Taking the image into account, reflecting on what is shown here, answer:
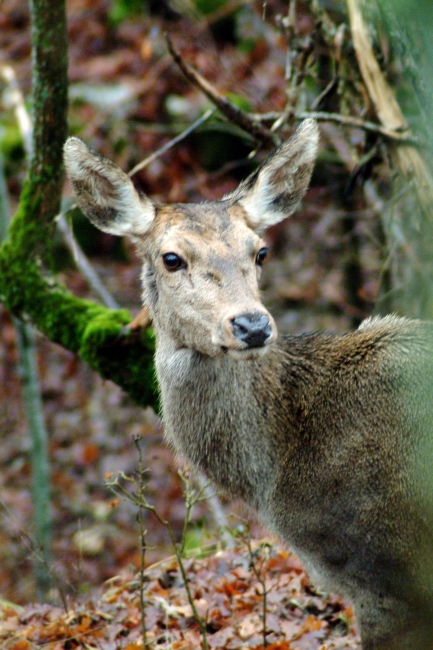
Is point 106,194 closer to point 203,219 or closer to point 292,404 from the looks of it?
point 203,219

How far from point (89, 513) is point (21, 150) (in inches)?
298

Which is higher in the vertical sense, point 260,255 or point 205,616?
point 260,255

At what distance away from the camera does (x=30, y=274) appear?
7.31 meters

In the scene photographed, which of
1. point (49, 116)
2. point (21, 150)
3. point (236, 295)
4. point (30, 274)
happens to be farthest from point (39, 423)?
point (21, 150)

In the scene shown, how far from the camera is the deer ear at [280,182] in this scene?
542cm

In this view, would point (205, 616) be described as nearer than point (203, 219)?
No

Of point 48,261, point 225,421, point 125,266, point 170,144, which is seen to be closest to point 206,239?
point 225,421

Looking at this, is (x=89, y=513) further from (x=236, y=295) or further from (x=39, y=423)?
(x=236, y=295)

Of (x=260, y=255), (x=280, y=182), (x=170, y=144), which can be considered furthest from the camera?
(x=170, y=144)

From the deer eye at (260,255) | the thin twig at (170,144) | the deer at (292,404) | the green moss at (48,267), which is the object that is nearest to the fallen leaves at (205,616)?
the deer at (292,404)

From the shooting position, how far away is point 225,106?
21.7 feet

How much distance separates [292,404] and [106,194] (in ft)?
6.54

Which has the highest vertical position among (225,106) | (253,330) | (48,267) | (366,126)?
(225,106)

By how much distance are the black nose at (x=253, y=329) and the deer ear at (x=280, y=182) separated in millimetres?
1270
